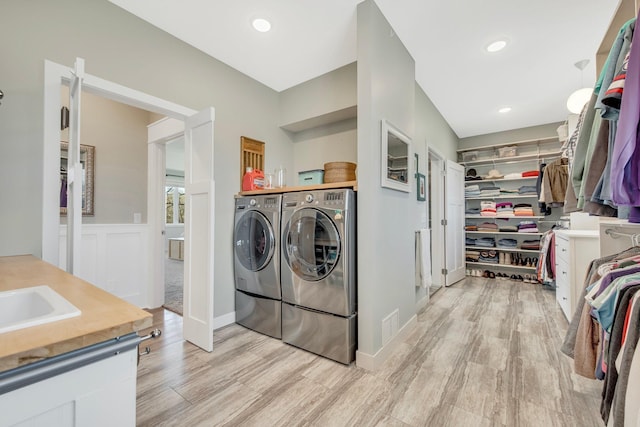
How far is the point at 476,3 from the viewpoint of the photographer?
1985mm

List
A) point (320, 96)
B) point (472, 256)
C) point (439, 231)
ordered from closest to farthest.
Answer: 1. point (320, 96)
2. point (439, 231)
3. point (472, 256)

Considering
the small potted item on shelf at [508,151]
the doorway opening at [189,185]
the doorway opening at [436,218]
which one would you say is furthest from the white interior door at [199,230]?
the small potted item on shelf at [508,151]

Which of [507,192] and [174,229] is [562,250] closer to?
[507,192]

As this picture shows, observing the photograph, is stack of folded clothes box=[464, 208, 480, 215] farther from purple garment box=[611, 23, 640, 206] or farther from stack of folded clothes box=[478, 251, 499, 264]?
purple garment box=[611, 23, 640, 206]

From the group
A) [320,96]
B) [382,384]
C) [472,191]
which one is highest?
[320,96]

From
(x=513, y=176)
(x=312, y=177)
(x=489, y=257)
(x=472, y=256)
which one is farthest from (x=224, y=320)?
(x=513, y=176)

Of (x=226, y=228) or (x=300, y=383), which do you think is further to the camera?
(x=226, y=228)

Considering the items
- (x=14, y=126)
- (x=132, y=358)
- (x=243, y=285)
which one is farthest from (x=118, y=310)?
(x=243, y=285)

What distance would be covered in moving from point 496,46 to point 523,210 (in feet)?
10.1

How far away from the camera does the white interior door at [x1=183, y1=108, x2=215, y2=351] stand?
84.2 inches

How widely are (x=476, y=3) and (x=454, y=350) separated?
2.59 metres

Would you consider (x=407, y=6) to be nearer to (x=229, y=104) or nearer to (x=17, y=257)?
(x=229, y=104)

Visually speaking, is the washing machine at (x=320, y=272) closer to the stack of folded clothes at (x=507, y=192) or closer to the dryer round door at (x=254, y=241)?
the dryer round door at (x=254, y=241)

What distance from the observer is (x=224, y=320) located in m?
2.63
